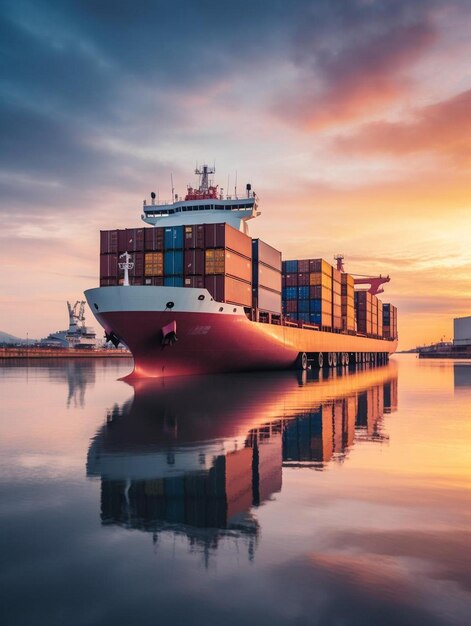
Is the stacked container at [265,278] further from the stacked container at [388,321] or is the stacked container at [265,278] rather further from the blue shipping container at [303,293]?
the stacked container at [388,321]

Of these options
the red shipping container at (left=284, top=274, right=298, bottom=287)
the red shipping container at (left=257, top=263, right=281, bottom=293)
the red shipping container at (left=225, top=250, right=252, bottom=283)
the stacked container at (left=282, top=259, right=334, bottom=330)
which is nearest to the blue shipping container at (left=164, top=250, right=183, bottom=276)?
the red shipping container at (left=225, top=250, right=252, bottom=283)

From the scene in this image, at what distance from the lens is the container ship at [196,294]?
33.9 meters

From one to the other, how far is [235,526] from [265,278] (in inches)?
1628

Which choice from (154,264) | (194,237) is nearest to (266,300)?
(194,237)

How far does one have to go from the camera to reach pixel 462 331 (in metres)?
181

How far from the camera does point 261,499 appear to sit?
768 cm

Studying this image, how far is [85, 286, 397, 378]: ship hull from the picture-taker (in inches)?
1320

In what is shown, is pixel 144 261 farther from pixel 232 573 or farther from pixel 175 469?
pixel 232 573

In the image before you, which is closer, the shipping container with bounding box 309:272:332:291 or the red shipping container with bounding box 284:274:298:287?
the shipping container with bounding box 309:272:332:291

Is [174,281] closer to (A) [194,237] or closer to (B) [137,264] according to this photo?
(B) [137,264]

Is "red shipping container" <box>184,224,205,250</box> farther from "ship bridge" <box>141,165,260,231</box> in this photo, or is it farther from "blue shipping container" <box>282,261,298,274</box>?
"blue shipping container" <box>282,261,298,274</box>

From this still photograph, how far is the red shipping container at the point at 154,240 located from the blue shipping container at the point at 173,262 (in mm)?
808

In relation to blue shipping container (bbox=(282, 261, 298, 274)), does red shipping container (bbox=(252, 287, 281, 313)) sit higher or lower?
lower

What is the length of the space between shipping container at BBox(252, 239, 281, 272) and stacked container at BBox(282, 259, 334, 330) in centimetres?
1264
